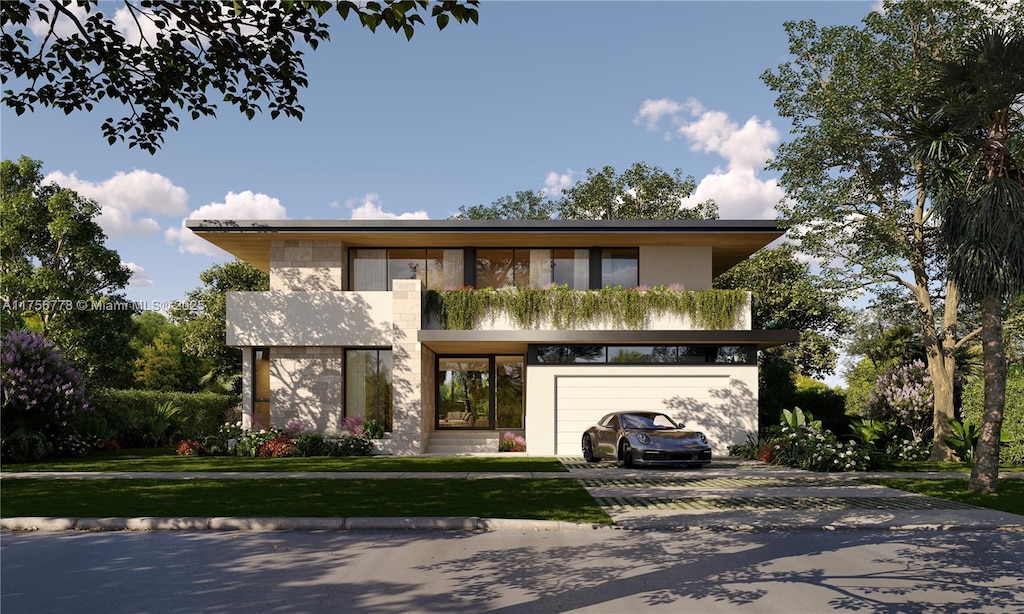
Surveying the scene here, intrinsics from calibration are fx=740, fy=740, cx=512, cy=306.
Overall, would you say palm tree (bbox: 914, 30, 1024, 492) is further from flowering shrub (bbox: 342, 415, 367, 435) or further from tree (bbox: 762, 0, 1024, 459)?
flowering shrub (bbox: 342, 415, 367, 435)

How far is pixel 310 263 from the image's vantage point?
2369cm

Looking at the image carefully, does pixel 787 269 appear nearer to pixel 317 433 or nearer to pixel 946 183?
pixel 946 183

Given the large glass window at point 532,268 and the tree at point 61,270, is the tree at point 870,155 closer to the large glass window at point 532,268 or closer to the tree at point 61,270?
the large glass window at point 532,268

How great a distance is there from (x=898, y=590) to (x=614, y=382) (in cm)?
1522

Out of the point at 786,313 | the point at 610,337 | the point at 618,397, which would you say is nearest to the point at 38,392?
the point at 610,337

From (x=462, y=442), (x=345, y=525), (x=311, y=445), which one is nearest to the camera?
(x=345, y=525)

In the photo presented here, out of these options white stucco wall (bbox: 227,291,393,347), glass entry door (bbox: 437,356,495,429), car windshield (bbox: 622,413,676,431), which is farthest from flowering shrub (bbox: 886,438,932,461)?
white stucco wall (bbox: 227,291,393,347)

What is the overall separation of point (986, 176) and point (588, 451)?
11295 mm

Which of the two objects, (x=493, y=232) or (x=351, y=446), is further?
(x=493, y=232)

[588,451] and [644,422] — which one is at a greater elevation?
[644,422]

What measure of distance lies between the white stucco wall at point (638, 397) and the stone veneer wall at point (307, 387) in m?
5.87

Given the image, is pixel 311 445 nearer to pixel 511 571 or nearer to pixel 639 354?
pixel 639 354

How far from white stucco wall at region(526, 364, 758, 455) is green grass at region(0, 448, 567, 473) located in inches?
54.4

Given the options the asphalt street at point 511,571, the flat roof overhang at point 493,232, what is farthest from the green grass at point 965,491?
the flat roof overhang at point 493,232
